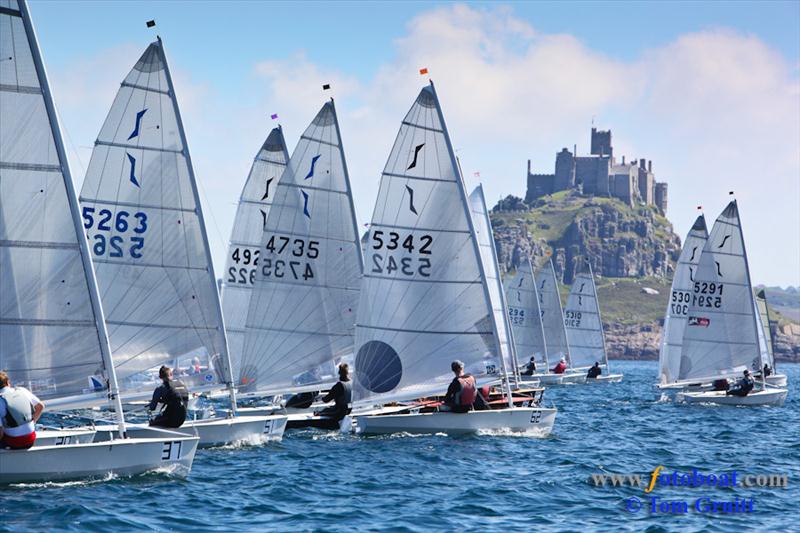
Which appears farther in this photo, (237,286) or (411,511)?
(237,286)

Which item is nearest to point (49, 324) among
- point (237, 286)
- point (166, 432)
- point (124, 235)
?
point (166, 432)

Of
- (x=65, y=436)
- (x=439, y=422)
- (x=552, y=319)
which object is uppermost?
(x=552, y=319)

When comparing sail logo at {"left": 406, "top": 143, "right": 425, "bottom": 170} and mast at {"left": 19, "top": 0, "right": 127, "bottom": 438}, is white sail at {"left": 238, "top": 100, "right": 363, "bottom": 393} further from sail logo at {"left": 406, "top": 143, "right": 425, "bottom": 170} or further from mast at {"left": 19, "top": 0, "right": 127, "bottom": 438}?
mast at {"left": 19, "top": 0, "right": 127, "bottom": 438}

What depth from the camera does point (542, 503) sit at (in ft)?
54.3

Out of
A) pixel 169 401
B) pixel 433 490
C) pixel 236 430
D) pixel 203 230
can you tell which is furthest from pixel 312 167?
pixel 433 490

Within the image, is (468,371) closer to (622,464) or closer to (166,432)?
(622,464)

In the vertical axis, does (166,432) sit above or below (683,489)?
above

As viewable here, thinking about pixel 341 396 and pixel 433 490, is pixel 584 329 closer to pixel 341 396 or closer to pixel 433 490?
pixel 341 396

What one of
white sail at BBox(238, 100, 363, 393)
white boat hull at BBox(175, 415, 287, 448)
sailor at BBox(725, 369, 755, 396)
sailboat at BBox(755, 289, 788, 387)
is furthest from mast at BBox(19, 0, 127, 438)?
sailboat at BBox(755, 289, 788, 387)

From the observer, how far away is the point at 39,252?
16984 mm

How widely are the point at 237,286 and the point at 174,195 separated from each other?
9599 millimetres

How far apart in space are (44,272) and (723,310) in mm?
28675

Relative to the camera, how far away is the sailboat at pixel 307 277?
28.3m

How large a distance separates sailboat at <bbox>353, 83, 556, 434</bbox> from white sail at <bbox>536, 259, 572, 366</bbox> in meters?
41.9
